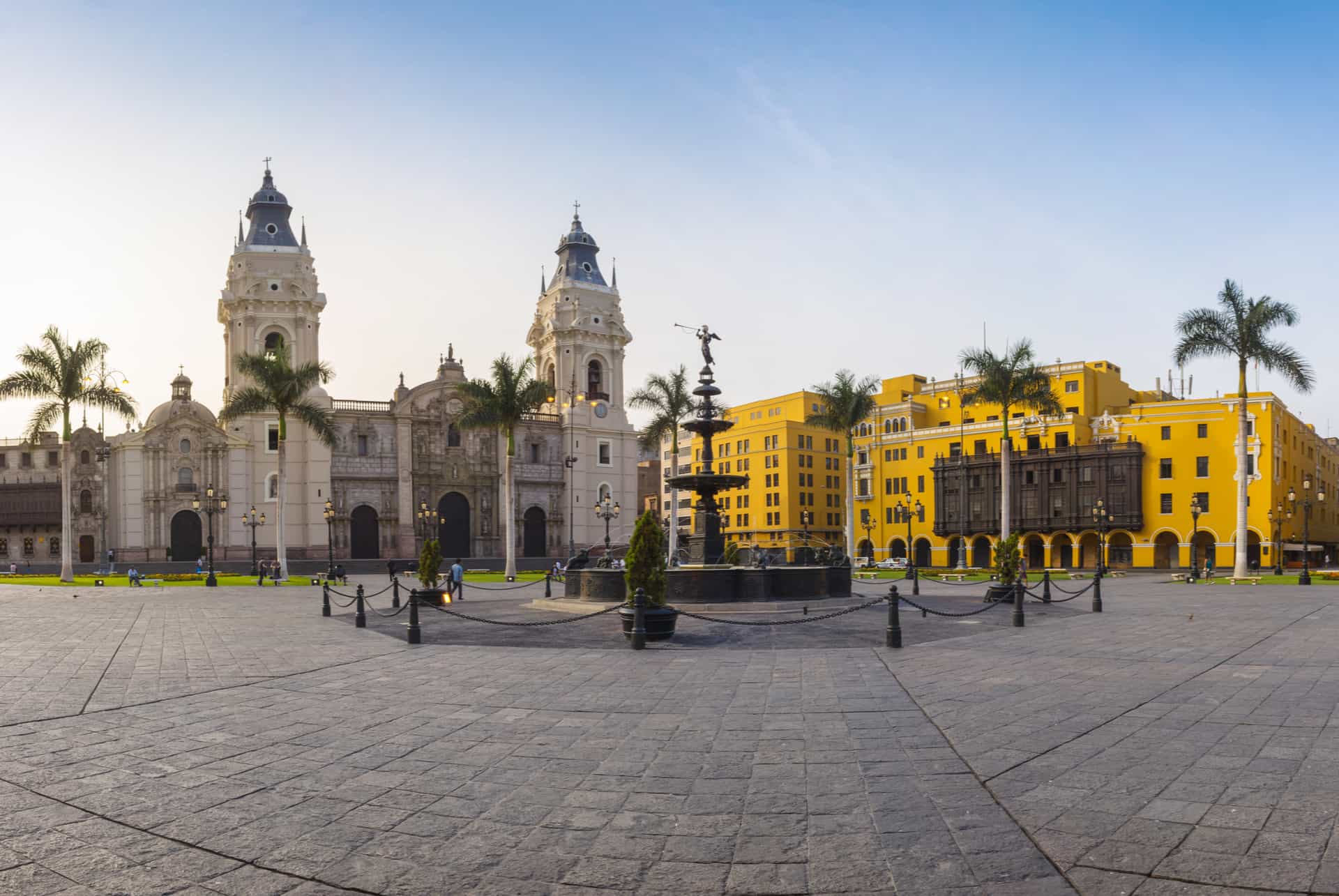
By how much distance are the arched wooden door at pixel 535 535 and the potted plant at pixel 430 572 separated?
44531 mm

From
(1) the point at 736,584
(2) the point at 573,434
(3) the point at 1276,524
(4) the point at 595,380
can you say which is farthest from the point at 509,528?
(3) the point at 1276,524

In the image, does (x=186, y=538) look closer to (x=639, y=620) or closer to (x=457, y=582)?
(x=457, y=582)

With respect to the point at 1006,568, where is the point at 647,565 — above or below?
above

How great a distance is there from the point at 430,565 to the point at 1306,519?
3974 centimetres

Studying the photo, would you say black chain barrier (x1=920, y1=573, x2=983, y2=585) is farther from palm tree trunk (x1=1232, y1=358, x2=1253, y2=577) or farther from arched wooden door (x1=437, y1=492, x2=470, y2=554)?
arched wooden door (x1=437, y1=492, x2=470, y2=554)

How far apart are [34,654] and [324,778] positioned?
34.5 ft

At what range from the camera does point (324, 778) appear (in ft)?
22.1

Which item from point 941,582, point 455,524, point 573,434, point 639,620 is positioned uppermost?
point 573,434

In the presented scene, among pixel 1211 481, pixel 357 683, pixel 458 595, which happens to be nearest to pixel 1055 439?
pixel 1211 481

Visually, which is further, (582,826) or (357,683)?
(357,683)

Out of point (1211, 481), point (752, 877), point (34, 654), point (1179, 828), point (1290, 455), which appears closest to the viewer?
point (752, 877)

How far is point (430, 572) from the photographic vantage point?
23031 mm

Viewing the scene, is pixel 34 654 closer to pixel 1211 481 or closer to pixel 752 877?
pixel 752 877

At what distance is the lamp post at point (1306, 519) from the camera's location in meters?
36.5
